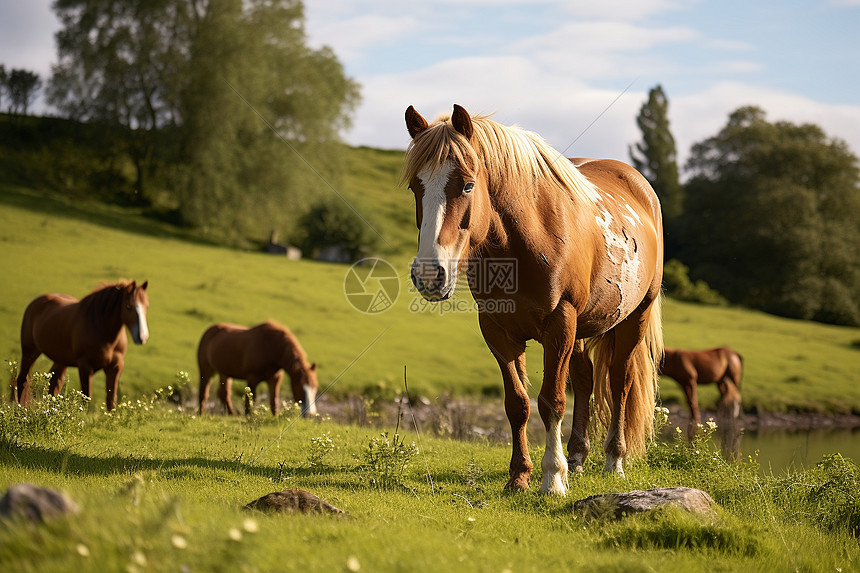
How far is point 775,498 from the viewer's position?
20.3 ft

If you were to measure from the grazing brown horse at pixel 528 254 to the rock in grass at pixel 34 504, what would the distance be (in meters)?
2.40

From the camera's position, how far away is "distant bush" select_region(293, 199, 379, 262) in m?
42.1

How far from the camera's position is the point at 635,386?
7.12 metres

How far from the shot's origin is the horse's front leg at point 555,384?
535 cm

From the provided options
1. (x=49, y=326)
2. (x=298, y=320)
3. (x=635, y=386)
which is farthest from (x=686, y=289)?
(x=49, y=326)

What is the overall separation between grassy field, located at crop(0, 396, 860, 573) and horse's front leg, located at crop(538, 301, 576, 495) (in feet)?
0.70

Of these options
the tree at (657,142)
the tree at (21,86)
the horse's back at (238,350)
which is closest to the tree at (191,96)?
the tree at (21,86)

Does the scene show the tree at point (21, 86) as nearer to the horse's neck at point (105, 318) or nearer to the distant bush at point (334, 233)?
the distant bush at point (334, 233)

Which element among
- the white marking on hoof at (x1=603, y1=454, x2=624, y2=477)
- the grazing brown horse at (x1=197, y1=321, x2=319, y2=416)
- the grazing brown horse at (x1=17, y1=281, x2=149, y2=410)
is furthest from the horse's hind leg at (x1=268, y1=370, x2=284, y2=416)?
the white marking on hoof at (x1=603, y1=454, x2=624, y2=477)

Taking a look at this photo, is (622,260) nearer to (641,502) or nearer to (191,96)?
(641,502)

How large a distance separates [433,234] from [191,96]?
1480 inches

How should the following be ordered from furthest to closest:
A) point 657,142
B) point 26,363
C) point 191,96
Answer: point 657,142 → point 191,96 → point 26,363

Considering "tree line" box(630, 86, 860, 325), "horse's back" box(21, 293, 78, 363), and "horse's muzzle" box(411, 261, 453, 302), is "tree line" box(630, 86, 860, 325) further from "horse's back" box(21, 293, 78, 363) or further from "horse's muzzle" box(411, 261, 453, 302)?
"horse's muzzle" box(411, 261, 453, 302)

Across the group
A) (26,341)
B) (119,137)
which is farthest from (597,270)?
(119,137)
